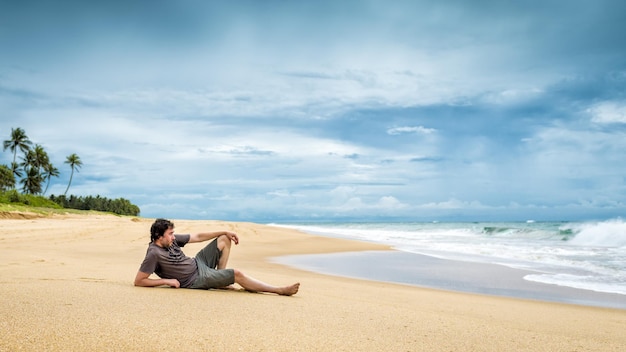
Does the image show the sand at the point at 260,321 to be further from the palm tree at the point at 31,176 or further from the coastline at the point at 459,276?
the palm tree at the point at 31,176

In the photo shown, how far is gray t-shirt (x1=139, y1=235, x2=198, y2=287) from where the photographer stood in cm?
605

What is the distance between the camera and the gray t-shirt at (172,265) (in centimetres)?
605

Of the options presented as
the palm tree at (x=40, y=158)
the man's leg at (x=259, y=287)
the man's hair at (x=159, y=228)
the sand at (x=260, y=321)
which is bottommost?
the sand at (x=260, y=321)

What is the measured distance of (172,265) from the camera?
618 centimetres

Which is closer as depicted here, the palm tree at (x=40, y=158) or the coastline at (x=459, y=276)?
the coastline at (x=459, y=276)

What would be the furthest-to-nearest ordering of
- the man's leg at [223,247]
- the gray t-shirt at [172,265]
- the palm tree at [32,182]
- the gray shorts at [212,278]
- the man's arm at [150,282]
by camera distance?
the palm tree at [32,182]
the man's leg at [223,247]
the gray shorts at [212,278]
the gray t-shirt at [172,265]
the man's arm at [150,282]

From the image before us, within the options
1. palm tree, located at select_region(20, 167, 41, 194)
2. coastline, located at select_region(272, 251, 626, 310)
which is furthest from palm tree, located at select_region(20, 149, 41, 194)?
coastline, located at select_region(272, 251, 626, 310)

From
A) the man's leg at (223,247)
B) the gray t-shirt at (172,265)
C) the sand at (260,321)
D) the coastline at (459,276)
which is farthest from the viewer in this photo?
the coastline at (459,276)

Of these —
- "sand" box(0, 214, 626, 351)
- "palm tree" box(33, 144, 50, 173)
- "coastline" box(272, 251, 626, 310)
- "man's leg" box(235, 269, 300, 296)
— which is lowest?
"coastline" box(272, 251, 626, 310)

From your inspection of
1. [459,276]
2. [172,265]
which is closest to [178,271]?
[172,265]

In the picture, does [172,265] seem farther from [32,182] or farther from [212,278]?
[32,182]

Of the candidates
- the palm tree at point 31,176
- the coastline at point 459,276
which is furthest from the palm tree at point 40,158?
the coastline at point 459,276

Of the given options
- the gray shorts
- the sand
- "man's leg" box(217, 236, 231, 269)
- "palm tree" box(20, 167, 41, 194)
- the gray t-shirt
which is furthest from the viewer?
"palm tree" box(20, 167, 41, 194)

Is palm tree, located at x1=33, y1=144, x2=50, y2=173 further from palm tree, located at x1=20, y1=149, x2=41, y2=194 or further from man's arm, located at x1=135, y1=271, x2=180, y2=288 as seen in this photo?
man's arm, located at x1=135, y1=271, x2=180, y2=288
